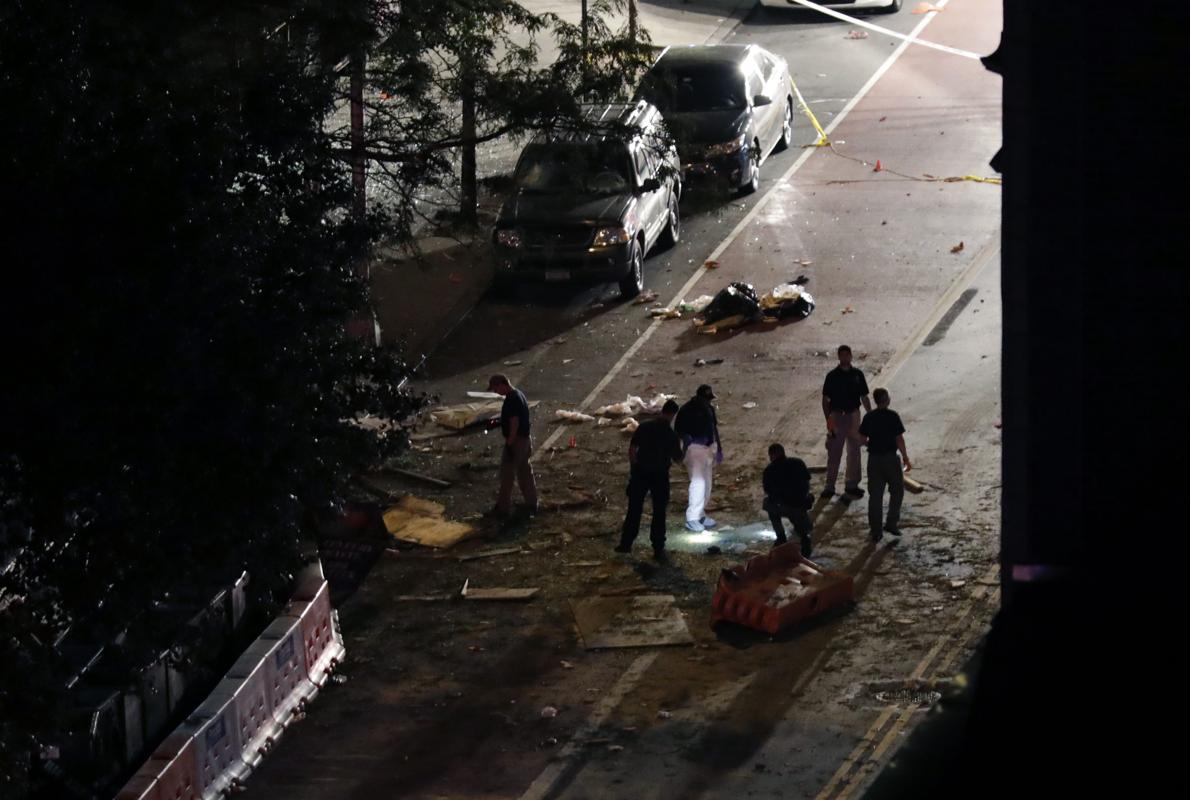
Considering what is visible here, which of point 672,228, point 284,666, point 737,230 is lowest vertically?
point 284,666

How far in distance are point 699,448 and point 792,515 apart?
1416 millimetres

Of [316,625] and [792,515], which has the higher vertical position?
[792,515]

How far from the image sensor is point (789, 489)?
1659 cm

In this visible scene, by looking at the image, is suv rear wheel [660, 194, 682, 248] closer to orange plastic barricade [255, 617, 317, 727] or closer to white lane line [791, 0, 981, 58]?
white lane line [791, 0, 981, 58]

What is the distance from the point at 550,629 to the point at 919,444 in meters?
5.45

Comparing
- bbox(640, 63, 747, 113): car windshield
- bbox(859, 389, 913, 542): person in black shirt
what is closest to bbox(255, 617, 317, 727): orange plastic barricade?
bbox(859, 389, 913, 542): person in black shirt

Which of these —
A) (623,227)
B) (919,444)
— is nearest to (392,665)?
(919,444)

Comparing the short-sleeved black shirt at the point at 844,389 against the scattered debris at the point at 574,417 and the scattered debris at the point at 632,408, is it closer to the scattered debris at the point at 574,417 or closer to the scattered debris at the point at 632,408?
the scattered debris at the point at 632,408

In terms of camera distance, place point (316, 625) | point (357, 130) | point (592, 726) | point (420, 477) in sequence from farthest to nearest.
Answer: point (357, 130) → point (420, 477) → point (316, 625) → point (592, 726)

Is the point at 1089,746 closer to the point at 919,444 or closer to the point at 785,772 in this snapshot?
the point at 785,772

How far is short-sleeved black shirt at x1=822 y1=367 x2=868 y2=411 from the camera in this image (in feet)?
59.6

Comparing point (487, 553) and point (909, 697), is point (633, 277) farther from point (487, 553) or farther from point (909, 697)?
point (909, 697)

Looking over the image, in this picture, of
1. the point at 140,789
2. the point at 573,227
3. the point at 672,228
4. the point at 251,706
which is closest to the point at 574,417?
the point at 573,227

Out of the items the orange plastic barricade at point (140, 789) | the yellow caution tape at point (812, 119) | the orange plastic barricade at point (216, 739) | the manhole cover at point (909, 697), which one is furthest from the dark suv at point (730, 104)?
the orange plastic barricade at point (140, 789)
